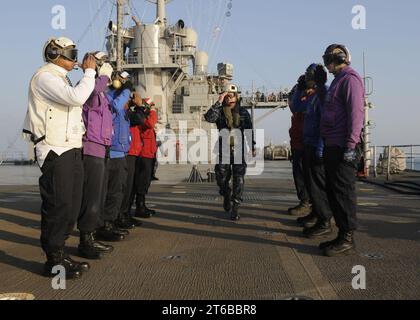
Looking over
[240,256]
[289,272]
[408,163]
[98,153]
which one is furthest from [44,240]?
[408,163]

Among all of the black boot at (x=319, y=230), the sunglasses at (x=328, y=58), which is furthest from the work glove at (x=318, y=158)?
the sunglasses at (x=328, y=58)

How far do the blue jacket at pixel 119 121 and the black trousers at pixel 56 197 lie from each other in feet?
5.06

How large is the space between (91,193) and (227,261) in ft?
4.81

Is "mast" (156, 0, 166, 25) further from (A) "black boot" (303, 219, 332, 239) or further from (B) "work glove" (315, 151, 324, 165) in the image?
(A) "black boot" (303, 219, 332, 239)

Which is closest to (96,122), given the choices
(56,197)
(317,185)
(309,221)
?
(56,197)

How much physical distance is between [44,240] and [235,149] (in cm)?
344

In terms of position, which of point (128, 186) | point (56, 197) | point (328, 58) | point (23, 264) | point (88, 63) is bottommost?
point (23, 264)

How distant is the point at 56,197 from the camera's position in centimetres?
355

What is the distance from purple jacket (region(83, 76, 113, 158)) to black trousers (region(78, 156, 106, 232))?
9 centimetres

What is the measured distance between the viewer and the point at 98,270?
377 centimetres

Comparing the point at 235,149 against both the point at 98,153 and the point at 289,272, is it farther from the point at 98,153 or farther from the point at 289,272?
the point at 289,272

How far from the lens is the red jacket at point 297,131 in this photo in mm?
6582

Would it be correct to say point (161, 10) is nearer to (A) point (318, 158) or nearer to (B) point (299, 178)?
(B) point (299, 178)

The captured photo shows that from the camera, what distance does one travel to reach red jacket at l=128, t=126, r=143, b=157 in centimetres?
615
